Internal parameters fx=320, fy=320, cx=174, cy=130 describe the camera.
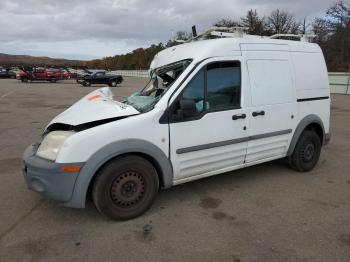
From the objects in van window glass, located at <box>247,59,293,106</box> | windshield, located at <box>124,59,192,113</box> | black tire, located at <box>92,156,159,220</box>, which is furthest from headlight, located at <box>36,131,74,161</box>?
van window glass, located at <box>247,59,293,106</box>

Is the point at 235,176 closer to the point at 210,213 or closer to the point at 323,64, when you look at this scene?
the point at 210,213

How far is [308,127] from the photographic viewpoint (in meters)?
5.27

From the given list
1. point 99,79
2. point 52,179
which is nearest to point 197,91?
point 52,179

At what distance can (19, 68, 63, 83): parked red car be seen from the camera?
1409 inches

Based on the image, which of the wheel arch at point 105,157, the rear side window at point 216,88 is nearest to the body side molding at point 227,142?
the wheel arch at point 105,157

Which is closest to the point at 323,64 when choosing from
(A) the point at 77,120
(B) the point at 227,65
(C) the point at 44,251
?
(B) the point at 227,65

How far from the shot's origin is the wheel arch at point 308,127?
497 centimetres

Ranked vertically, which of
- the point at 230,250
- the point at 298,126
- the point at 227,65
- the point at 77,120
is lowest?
the point at 230,250

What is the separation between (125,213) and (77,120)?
1169 mm

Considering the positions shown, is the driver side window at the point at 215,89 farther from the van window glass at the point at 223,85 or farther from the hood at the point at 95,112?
the hood at the point at 95,112

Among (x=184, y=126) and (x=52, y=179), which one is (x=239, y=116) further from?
(x=52, y=179)

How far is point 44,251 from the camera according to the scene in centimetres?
302

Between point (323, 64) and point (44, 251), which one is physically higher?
point (323, 64)

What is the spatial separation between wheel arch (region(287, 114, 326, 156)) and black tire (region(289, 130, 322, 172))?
0.34ft
